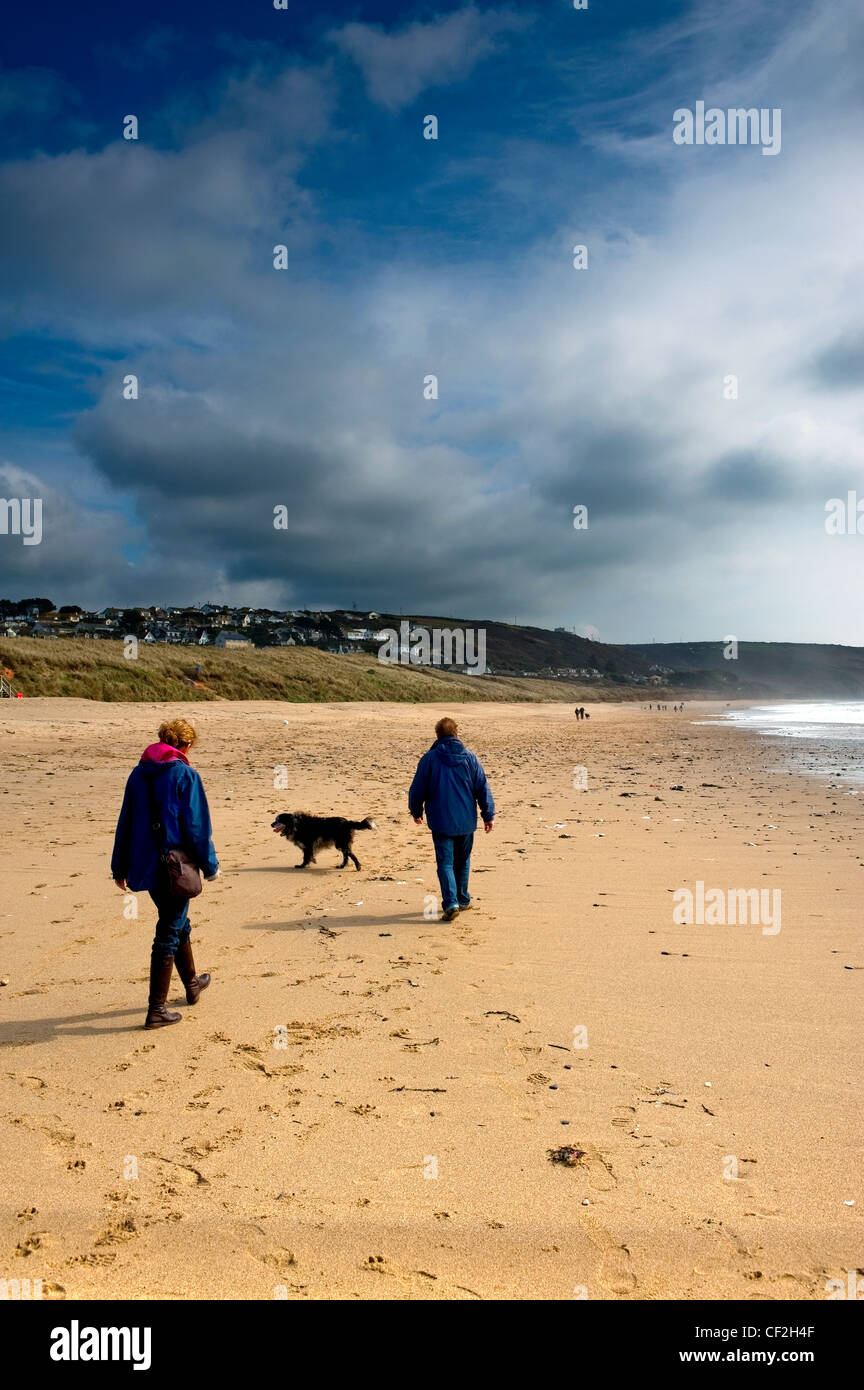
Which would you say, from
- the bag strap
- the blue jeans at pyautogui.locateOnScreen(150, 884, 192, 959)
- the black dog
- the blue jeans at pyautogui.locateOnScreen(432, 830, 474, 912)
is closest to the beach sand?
the blue jeans at pyautogui.locateOnScreen(432, 830, 474, 912)

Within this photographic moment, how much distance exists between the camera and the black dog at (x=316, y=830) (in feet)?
34.4

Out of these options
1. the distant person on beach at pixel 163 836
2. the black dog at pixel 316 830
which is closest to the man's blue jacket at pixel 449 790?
the black dog at pixel 316 830

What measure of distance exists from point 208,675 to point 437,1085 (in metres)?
59.7

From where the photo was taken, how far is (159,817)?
5.90 meters

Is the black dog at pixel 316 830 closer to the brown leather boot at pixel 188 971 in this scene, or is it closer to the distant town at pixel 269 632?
the brown leather boot at pixel 188 971

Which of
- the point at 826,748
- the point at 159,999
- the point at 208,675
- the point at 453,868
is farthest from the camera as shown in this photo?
the point at 208,675

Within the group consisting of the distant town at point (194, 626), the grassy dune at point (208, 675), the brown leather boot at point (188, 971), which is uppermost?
the distant town at point (194, 626)

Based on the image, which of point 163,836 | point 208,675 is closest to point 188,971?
point 163,836

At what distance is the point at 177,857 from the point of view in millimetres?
5902

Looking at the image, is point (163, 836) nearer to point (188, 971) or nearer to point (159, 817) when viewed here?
point (159, 817)

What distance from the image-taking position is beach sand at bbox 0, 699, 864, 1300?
3295 millimetres

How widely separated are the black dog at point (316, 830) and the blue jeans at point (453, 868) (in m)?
1.98

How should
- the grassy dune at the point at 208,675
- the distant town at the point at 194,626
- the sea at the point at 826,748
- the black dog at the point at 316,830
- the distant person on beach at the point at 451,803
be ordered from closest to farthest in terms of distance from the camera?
the distant person on beach at the point at 451,803 < the black dog at the point at 316,830 < the sea at the point at 826,748 < the grassy dune at the point at 208,675 < the distant town at the point at 194,626

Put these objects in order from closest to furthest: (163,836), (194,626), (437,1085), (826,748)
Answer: (437,1085), (163,836), (826,748), (194,626)
